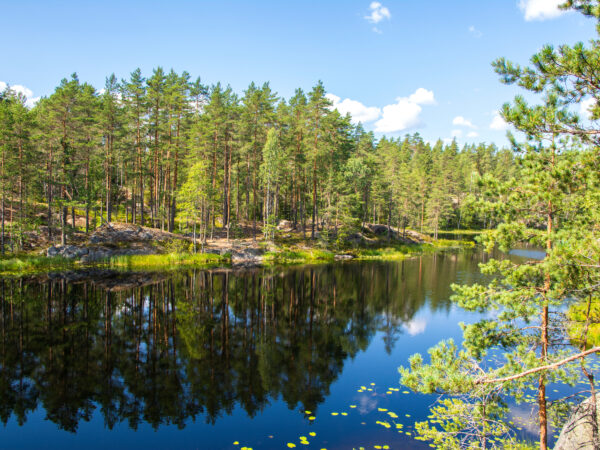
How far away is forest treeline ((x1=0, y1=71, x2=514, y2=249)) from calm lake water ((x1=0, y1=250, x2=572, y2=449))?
1469cm

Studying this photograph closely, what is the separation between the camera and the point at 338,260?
4866 centimetres

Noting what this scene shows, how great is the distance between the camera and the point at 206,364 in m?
15.2

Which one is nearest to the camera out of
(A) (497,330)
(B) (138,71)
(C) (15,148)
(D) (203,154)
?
(A) (497,330)

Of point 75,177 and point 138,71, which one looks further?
point 138,71

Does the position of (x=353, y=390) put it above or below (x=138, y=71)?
below

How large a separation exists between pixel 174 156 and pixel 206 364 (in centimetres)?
3735

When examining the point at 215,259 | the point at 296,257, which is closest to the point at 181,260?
the point at 215,259

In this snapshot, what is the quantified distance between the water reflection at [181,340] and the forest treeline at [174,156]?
13813mm

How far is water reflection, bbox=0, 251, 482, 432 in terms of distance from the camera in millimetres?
12414

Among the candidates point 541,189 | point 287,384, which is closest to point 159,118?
point 287,384

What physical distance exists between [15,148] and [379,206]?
6134 centimetres

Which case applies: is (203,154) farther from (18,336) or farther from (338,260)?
(18,336)

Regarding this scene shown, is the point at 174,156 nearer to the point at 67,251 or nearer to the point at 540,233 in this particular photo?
the point at 67,251

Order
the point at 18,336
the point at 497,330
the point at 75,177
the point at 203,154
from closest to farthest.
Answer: the point at 497,330
the point at 18,336
the point at 75,177
the point at 203,154
